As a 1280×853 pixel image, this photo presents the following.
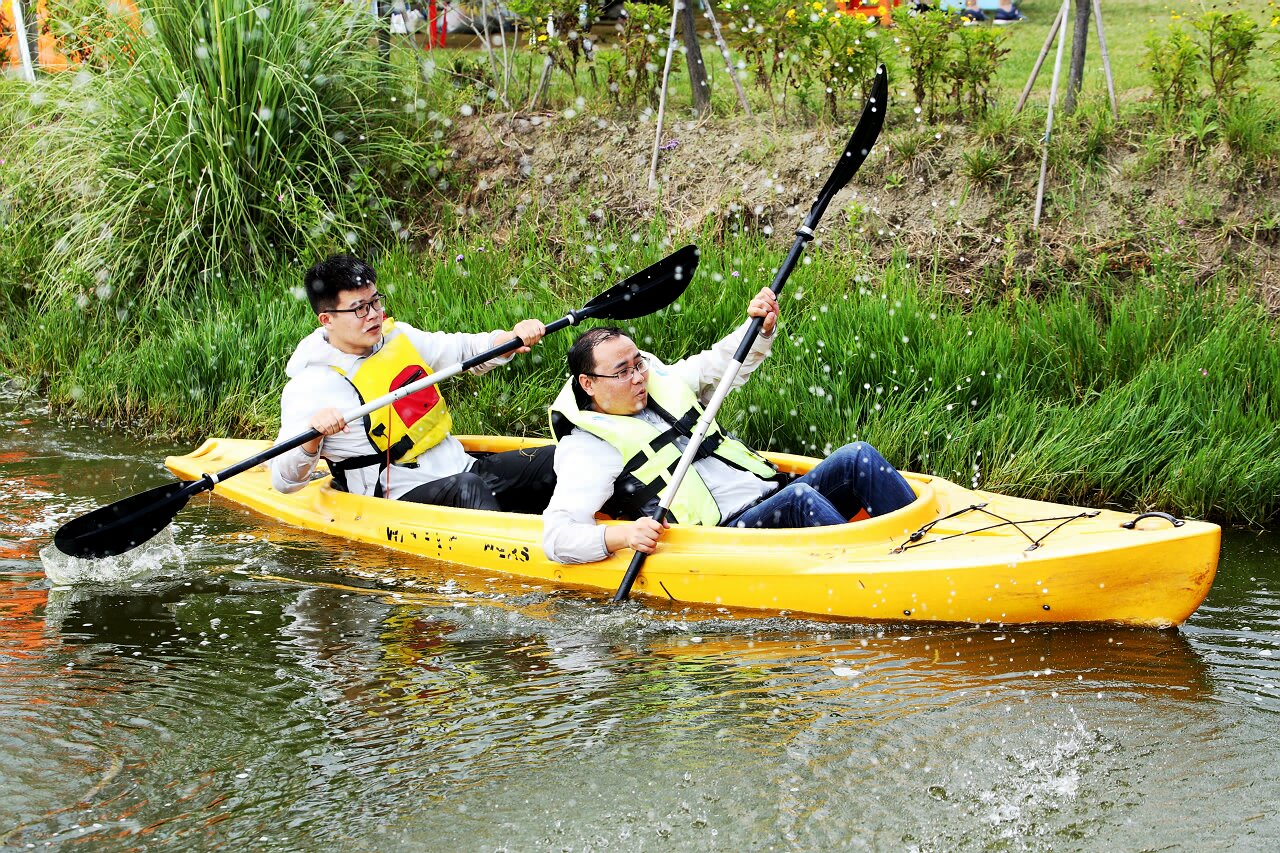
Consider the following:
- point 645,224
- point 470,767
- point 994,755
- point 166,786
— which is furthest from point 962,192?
point 166,786

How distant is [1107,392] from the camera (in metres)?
5.58

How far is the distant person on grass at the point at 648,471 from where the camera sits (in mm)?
4414

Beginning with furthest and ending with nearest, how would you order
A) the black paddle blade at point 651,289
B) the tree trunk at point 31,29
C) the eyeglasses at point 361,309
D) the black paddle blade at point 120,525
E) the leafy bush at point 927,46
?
the tree trunk at point 31,29, the leafy bush at point 927,46, the black paddle blade at point 651,289, the eyeglasses at point 361,309, the black paddle blade at point 120,525

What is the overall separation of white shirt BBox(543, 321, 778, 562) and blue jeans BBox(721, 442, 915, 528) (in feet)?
0.33

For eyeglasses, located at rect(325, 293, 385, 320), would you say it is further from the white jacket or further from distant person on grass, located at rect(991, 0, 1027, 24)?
distant person on grass, located at rect(991, 0, 1027, 24)

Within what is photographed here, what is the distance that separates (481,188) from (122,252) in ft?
6.92

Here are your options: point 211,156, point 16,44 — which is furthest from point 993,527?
point 16,44

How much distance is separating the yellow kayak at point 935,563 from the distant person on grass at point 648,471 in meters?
0.13

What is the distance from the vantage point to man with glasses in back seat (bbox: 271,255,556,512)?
193 inches

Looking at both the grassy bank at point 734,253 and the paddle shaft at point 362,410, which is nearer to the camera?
the paddle shaft at point 362,410

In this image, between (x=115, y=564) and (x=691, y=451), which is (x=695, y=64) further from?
(x=115, y=564)

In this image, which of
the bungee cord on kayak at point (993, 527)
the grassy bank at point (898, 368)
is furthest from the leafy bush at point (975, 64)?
the bungee cord on kayak at point (993, 527)

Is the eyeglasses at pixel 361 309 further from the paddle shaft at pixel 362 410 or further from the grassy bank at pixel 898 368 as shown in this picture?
the grassy bank at pixel 898 368

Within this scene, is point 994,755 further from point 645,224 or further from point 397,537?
point 645,224
